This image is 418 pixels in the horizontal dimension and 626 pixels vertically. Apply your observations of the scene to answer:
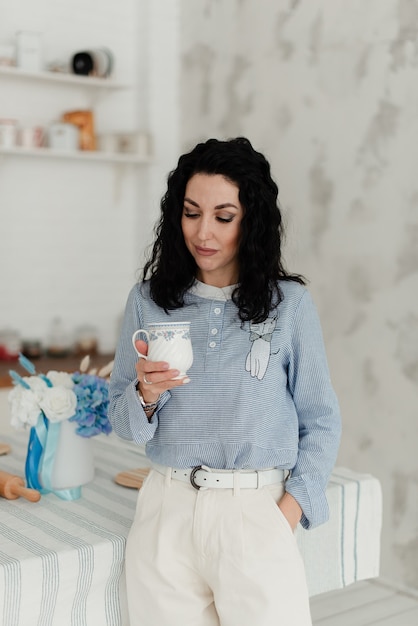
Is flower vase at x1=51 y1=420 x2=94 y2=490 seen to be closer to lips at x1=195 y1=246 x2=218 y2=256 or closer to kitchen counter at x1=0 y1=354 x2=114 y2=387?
lips at x1=195 y1=246 x2=218 y2=256

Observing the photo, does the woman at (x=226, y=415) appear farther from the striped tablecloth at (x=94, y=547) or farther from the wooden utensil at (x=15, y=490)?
the wooden utensil at (x=15, y=490)

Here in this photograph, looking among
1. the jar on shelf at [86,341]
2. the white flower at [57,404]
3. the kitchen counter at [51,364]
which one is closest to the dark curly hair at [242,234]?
Result: the white flower at [57,404]

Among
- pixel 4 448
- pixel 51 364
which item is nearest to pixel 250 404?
pixel 4 448

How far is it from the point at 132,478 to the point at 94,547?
416mm

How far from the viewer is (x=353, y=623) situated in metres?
2.80

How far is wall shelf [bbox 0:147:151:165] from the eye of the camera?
3.76 metres

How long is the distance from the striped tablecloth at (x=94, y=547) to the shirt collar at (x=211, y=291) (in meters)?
0.51

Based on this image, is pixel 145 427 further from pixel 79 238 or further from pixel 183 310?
pixel 79 238

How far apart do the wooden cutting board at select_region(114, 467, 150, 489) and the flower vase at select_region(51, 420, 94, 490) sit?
0.33 feet

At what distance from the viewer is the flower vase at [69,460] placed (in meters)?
1.88

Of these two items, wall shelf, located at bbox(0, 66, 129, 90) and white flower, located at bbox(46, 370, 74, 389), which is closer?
white flower, located at bbox(46, 370, 74, 389)

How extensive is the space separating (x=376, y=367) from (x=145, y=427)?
69.9 inches

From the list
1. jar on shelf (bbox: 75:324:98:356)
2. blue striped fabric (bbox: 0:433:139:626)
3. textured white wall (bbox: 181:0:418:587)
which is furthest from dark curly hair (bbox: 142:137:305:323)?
jar on shelf (bbox: 75:324:98:356)

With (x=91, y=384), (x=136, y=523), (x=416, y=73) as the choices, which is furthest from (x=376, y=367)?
(x=136, y=523)
